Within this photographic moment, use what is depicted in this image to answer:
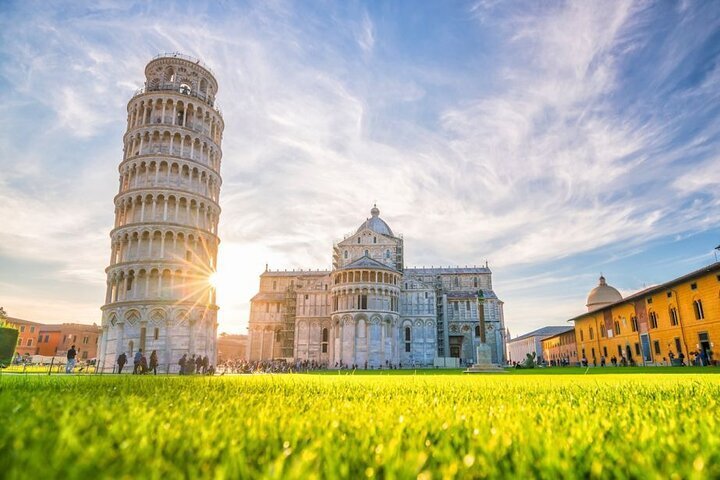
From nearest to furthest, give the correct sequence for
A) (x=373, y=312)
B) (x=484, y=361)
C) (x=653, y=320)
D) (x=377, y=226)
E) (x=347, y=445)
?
(x=347, y=445)
(x=484, y=361)
(x=653, y=320)
(x=373, y=312)
(x=377, y=226)

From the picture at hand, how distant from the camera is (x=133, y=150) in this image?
39156mm

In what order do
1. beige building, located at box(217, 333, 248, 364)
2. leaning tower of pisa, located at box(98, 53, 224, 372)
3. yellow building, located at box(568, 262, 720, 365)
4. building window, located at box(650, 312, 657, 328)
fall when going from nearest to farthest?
1. yellow building, located at box(568, 262, 720, 365)
2. leaning tower of pisa, located at box(98, 53, 224, 372)
3. building window, located at box(650, 312, 657, 328)
4. beige building, located at box(217, 333, 248, 364)

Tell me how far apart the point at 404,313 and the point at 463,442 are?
58892 millimetres

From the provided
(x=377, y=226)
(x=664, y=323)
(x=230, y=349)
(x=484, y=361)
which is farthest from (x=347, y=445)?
(x=230, y=349)

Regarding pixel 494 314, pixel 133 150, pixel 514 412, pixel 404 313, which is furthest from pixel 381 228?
pixel 514 412

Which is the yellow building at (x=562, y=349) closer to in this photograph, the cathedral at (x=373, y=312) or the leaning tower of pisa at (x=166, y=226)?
the cathedral at (x=373, y=312)

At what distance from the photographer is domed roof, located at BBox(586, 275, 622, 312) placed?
234 feet

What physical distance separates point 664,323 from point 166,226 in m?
44.9

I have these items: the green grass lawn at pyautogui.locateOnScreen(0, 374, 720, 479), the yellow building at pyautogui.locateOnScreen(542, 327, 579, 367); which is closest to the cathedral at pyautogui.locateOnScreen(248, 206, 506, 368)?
the yellow building at pyautogui.locateOnScreen(542, 327, 579, 367)

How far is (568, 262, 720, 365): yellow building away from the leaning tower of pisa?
39.8m

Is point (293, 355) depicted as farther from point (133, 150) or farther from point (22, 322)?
point (22, 322)

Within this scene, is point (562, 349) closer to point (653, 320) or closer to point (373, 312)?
point (653, 320)

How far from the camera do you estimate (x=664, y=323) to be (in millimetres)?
39406

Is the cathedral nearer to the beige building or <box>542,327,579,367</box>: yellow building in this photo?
<box>542,327,579,367</box>: yellow building
